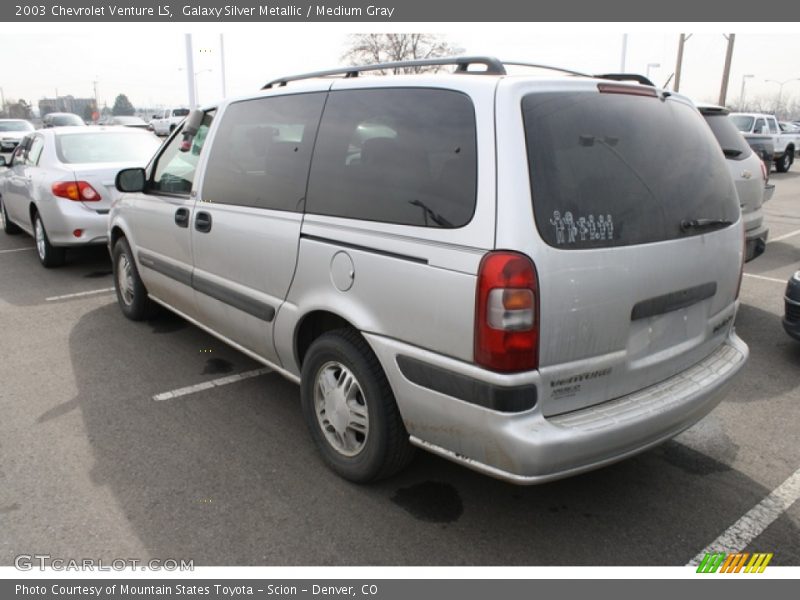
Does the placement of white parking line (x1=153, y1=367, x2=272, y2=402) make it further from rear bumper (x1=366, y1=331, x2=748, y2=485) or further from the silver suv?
rear bumper (x1=366, y1=331, x2=748, y2=485)

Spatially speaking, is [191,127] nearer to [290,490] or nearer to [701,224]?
[290,490]

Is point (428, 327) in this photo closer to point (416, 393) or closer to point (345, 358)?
point (416, 393)

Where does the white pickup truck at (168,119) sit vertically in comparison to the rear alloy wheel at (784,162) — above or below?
above

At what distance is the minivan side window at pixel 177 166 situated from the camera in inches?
167

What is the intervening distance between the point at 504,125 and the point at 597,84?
1.88ft

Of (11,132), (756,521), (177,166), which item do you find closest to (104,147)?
(177,166)

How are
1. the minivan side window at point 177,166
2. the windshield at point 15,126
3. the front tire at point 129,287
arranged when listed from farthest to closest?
1. the windshield at point 15,126
2. the front tire at point 129,287
3. the minivan side window at point 177,166

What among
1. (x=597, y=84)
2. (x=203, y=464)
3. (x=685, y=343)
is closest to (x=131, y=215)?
(x=203, y=464)

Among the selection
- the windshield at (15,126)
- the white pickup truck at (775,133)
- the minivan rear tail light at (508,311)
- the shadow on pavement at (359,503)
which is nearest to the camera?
the minivan rear tail light at (508,311)

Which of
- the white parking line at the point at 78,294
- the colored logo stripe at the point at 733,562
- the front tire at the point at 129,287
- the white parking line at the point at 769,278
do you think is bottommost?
the white parking line at the point at 78,294

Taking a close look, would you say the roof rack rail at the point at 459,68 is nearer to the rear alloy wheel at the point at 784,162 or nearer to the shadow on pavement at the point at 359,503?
the shadow on pavement at the point at 359,503

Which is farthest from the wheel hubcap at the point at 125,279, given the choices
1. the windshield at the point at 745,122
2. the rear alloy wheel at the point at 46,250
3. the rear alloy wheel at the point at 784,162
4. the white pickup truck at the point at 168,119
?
the white pickup truck at the point at 168,119

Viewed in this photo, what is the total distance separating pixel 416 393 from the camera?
8.56ft

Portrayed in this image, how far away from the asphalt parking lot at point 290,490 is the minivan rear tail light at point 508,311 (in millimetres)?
898
